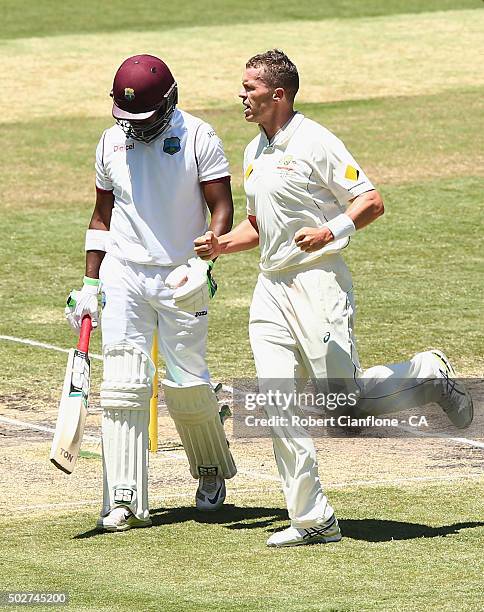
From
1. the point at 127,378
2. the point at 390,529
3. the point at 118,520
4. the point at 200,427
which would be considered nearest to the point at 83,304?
the point at 127,378

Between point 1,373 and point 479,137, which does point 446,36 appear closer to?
point 479,137

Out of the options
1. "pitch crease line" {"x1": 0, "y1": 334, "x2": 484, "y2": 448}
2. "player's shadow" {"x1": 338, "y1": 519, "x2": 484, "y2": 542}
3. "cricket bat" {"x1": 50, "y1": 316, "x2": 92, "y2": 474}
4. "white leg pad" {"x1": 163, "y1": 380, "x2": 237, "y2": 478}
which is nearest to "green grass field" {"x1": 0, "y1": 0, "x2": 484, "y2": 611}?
"player's shadow" {"x1": 338, "y1": 519, "x2": 484, "y2": 542}

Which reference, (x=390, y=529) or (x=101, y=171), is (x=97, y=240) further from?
(x=390, y=529)

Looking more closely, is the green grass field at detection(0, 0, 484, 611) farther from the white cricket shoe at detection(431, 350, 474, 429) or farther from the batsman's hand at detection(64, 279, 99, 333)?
the batsman's hand at detection(64, 279, 99, 333)

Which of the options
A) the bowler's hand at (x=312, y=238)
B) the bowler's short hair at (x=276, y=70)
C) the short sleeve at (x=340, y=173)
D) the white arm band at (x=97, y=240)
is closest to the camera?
the bowler's hand at (x=312, y=238)

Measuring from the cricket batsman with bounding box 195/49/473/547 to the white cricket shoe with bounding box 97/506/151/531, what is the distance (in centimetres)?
84

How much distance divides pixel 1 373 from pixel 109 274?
4.38 m

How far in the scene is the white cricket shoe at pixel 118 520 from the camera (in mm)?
7867

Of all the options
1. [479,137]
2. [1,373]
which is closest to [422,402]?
[1,373]

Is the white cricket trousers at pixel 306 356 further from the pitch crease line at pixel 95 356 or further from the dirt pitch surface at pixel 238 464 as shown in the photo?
the pitch crease line at pixel 95 356

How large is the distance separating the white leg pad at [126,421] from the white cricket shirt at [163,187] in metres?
0.52

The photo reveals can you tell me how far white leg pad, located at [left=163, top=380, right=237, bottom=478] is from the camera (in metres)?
8.25

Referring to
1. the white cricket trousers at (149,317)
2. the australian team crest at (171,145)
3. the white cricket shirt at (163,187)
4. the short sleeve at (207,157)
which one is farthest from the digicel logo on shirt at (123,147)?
the white cricket trousers at (149,317)

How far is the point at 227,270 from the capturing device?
646 inches
